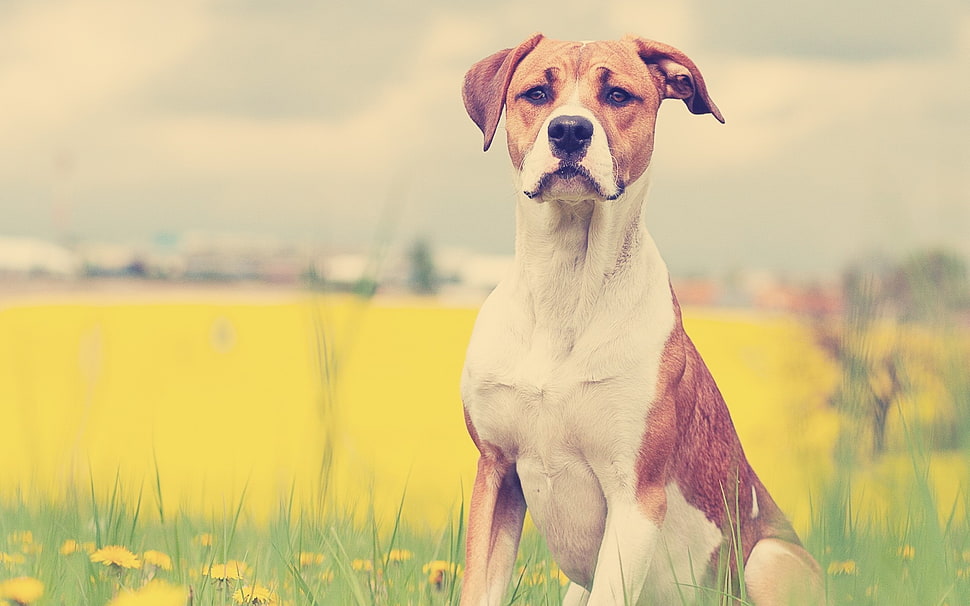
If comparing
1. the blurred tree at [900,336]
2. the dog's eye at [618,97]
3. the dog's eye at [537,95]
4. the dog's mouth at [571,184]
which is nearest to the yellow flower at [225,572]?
the dog's mouth at [571,184]

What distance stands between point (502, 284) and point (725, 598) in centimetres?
136

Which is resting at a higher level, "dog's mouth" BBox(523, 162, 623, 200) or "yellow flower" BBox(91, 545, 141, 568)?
"dog's mouth" BBox(523, 162, 623, 200)

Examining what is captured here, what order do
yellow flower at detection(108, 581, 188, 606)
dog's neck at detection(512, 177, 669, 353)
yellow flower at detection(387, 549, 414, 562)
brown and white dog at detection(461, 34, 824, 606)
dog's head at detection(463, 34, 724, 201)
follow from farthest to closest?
yellow flower at detection(387, 549, 414, 562), dog's neck at detection(512, 177, 669, 353), brown and white dog at detection(461, 34, 824, 606), dog's head at detection(463, 34, 724, 201), yellow flower at detection(108, 581, 188, 606)

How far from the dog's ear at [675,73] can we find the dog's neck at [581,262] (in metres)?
0.40

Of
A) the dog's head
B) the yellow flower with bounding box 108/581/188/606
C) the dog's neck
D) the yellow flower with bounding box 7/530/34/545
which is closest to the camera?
the yellow flower with bounding box 108/581/188/606

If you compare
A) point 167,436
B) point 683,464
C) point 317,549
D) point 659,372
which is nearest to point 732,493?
point 683,464

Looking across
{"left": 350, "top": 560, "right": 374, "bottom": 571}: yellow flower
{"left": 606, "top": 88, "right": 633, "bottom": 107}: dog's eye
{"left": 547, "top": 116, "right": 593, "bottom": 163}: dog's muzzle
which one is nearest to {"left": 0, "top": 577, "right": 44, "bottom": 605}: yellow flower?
{"left": 350, "top": 560, "right": 374, "bottom": 571}: yellow flower

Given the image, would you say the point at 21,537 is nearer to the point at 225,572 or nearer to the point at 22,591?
the point at 225,572

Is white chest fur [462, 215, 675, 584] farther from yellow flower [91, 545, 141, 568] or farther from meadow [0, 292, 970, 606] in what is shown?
yellow flower [91, 545, 141, 568]

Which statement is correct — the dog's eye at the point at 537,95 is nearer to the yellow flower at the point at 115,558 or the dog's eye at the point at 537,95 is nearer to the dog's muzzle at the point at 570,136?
the dog's muzzle at the point at 570,136

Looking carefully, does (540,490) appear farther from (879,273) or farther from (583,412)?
(879,273)

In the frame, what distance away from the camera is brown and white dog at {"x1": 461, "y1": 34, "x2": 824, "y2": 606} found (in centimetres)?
323

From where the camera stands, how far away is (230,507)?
4.44 metres

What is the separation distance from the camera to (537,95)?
130 inches
